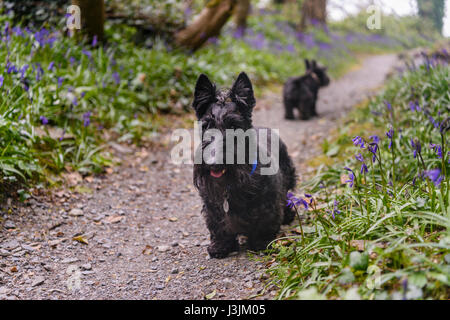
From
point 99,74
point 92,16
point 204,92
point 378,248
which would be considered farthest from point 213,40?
point 378,248

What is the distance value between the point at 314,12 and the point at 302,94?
13711mm

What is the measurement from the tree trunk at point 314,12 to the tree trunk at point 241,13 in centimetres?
554

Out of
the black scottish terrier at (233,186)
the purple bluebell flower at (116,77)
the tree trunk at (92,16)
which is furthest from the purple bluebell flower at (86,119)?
the black scottish terrier at (233,186)

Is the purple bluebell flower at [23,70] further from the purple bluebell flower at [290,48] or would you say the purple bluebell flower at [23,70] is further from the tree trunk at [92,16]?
the purple bluebell flower at [290,48]

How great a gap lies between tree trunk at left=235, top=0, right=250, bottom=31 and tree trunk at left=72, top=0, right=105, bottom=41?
24.9 feet

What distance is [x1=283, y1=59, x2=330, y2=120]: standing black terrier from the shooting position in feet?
27.4

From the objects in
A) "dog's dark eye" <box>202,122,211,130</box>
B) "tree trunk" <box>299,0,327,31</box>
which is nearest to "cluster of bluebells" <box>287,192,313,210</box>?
"dog's dark eye" <box>202,122,211,130</box>

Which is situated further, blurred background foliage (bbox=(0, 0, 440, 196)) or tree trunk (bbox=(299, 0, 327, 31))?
tree trunk (bbox=(299, 0, 327, 31))

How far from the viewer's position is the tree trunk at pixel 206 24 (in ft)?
Result: 31.6

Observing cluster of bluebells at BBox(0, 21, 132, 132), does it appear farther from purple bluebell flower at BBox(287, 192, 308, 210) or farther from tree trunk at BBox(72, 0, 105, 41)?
purple bluebell flower at BBox(287, 192, 308, 210)

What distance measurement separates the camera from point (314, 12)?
65.6 ft

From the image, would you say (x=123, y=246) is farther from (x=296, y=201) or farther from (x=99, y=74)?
(x=99, y=74)

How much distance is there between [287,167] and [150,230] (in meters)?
1.82

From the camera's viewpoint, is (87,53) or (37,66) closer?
(37,66)
